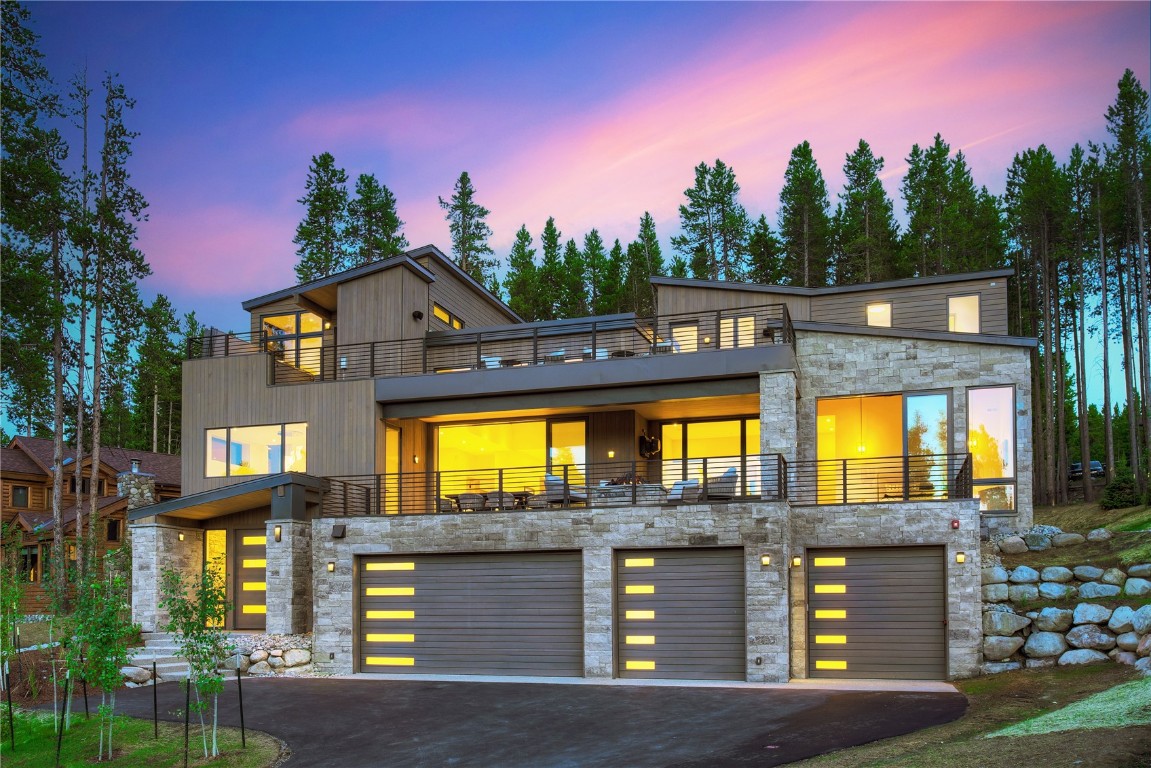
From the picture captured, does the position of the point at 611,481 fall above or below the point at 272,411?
below

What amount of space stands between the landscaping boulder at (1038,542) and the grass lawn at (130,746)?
13.9 metres

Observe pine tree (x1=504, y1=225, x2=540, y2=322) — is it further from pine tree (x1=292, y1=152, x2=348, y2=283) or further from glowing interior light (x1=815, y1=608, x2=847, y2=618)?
glowing interior light (x1=815, y1=608, x2=847, y2=618)

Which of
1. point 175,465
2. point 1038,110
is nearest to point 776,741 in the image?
point 1038,110

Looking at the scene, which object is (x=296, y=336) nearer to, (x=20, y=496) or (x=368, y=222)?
(x=368, y=222)

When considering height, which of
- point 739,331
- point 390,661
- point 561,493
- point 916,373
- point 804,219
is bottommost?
point 390,661

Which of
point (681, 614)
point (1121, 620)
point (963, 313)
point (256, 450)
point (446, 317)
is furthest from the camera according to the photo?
point (446, 317)

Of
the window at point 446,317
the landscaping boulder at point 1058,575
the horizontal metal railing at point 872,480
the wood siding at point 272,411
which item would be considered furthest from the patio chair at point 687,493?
the window at point 446,317

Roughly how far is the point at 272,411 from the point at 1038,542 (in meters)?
17.0

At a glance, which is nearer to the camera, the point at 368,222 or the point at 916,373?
the point at 916,373

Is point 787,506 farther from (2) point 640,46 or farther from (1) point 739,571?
(2) point 640,46

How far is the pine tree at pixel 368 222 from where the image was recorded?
144 feet

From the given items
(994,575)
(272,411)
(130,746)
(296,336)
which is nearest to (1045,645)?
(994,575)

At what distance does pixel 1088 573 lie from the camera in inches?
629

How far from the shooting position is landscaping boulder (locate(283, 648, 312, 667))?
1817cm
